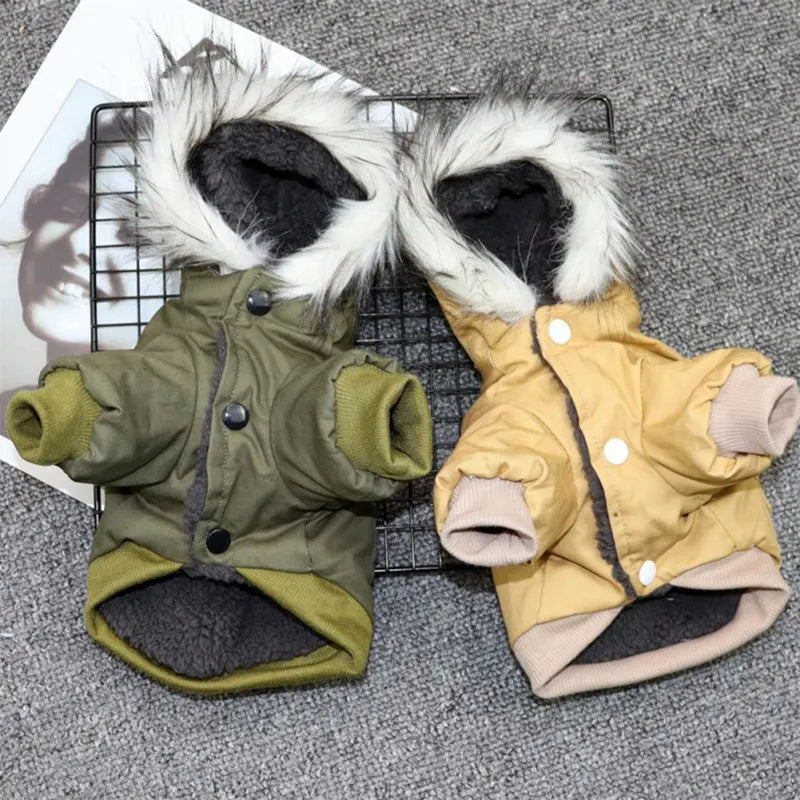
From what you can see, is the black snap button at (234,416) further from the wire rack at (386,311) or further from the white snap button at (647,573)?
the white snap button at (647,573)

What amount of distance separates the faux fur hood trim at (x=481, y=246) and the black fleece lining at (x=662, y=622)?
0.27m

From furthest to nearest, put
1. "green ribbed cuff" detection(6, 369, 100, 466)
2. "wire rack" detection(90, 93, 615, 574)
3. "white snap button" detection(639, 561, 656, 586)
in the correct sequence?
"wire rack" detection(90, 93, 615, 574)
"white snap button" detection(639, 561, 656, 586)
"green ribbed cuff" detection(6, 369, 100, 466)

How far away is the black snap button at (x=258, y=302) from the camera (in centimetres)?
81

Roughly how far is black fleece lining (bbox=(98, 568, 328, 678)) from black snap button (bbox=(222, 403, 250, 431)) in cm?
12

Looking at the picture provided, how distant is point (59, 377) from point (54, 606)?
0.31 metres

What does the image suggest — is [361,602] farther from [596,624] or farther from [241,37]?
[241,37]

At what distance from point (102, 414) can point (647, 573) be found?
42cm

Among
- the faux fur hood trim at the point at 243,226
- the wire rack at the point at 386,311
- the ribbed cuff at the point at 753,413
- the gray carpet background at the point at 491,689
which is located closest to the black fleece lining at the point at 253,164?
the faux fur hood trim at the point at 243,226

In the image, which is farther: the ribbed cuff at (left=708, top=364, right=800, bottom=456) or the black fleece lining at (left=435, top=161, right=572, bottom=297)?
the black fleece lining at (left=435, top=161, right=572, bottom=297)

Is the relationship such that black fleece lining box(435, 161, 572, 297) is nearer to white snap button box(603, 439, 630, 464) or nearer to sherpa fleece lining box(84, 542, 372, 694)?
white snap button box(603, 439, 630, 464)

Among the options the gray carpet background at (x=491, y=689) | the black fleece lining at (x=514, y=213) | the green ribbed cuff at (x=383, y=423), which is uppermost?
the black fleece lining at (x=514, y=213)

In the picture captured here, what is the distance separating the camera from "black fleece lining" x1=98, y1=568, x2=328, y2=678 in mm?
821

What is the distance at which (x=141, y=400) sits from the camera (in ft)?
2.47

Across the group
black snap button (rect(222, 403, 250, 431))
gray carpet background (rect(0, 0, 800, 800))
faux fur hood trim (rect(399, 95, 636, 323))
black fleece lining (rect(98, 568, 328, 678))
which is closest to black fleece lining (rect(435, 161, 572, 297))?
faux fur hood trim (rect(399, 95, 636, 323))
